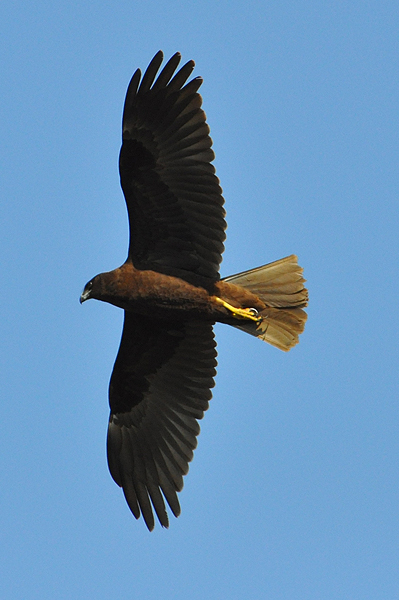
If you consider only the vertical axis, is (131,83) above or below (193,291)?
above

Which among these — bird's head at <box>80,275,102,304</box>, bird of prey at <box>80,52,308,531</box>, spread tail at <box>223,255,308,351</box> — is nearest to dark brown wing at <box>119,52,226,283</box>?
bird of prey at <box>80,52,308,531</box>

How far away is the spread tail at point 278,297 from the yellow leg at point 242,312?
0.10 meters

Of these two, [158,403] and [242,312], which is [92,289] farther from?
[158,403]

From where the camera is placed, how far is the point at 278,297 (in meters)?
11.1

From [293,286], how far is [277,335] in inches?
21.6

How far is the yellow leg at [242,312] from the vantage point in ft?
35.2

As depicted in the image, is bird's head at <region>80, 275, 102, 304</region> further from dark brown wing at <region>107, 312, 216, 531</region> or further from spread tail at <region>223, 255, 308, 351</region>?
spread tail at <region>223, 255, 308, 351</region>

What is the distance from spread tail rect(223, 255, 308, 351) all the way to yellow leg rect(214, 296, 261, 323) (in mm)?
102

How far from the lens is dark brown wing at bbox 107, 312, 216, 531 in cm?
1138

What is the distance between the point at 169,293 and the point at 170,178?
116cm

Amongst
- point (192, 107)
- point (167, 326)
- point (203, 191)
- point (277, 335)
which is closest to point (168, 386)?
point (167, 326)

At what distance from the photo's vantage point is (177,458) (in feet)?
37.4

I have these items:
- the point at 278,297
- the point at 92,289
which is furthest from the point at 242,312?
the point at 92,289

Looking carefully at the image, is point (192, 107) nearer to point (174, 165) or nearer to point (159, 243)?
point (174, 165)
